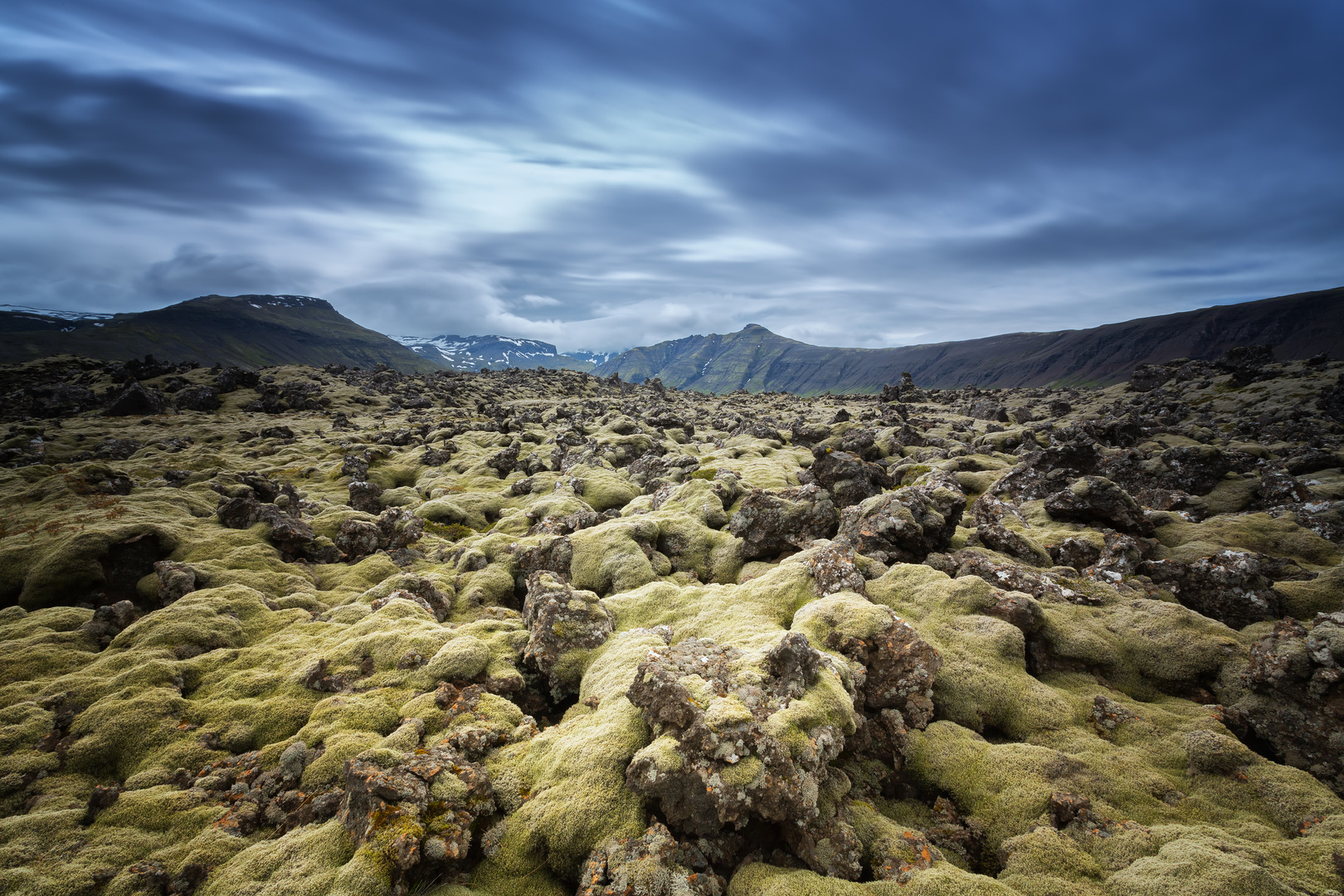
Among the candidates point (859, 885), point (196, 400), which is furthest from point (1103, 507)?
point (196, 400)

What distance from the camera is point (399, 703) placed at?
973cm

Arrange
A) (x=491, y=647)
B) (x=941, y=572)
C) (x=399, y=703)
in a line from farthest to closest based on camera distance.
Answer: (x=941, y=572), (x=491, y=647), (x=399, y=703)

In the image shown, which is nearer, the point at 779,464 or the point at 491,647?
the point at 491,647

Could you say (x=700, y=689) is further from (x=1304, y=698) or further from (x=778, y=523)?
(x=1304, y=698)

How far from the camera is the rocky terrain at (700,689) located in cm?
675

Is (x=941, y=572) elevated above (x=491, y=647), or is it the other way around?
(x=941, y=572)

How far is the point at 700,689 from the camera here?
27.6 feet

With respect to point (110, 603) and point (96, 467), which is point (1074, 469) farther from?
point (96, 467)

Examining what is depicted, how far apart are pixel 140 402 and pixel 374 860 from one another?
62055mm

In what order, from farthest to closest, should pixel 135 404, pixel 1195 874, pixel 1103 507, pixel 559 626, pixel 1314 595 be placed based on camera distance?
1. pixel 135 404
2. pixel 1103 507
3. pixel 559 626
4. pixel 1314 595
5. pixel 1195 874

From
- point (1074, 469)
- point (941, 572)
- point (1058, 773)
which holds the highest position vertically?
point (1074, 469)

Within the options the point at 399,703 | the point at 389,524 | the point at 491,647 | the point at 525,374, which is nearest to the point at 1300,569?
the point at 491,647

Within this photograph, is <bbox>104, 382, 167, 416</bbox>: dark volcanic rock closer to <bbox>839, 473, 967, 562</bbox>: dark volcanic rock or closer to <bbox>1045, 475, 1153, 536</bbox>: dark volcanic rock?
<bbox>839, 473, 967, 562</bbox>: dark volcanic rock

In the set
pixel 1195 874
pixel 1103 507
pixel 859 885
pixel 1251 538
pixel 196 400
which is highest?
pixel 196 400
